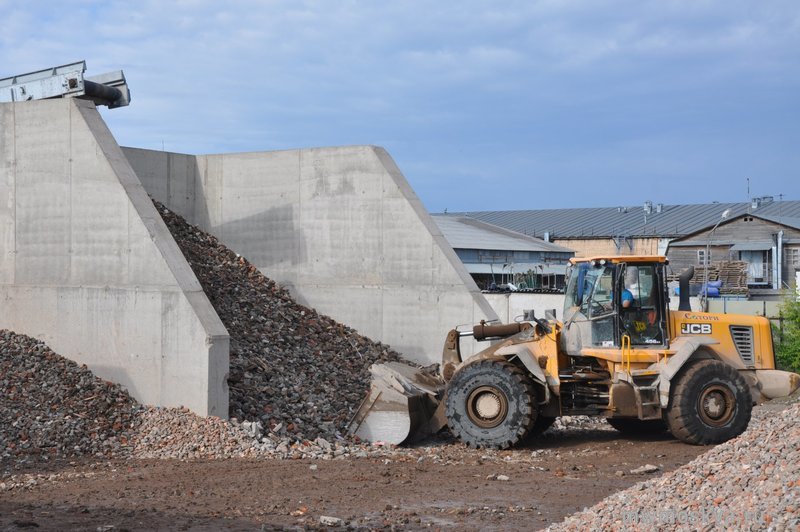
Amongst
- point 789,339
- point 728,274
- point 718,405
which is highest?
point 728,274

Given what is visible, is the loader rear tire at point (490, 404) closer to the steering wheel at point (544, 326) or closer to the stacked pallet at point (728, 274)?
the steering wheel at point (544, 326)

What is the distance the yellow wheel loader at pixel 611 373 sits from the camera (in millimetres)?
11711

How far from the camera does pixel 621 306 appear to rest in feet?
39.1

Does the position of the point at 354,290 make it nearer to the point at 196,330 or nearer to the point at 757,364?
the point at 196,330

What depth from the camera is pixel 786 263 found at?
1734 inches

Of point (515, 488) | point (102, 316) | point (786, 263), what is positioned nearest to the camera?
point (515, 488)

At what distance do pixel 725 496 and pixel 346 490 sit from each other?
411cm

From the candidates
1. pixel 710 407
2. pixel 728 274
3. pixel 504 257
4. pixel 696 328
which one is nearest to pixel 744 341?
pixel 696 328

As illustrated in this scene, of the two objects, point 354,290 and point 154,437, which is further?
point 354,290

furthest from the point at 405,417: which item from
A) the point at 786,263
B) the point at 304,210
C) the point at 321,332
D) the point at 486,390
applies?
the point at 786,263

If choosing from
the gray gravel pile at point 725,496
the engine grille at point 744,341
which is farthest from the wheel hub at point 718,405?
the gray gravel pile at point 725,496

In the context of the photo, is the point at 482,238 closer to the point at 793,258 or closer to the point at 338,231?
the point at 793,258

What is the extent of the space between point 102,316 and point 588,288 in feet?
22.4

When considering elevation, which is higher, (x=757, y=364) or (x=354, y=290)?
(x=354, y=290)
